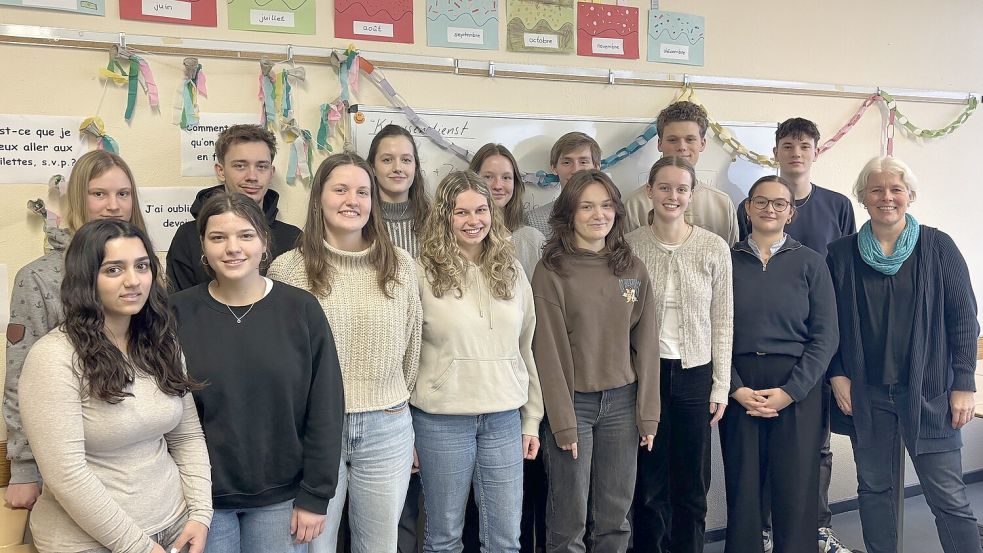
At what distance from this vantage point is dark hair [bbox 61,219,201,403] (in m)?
1.43

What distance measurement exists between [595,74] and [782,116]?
99 centimetres

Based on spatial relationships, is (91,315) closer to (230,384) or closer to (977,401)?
(230,384)

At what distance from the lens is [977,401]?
→ 269 centimetres

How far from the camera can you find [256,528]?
1676mm

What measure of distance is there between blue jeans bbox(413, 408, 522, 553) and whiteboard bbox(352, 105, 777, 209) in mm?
1036

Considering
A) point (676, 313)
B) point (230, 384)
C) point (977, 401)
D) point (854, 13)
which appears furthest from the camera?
point (854, 13)

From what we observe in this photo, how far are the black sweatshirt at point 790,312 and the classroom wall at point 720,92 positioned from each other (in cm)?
93

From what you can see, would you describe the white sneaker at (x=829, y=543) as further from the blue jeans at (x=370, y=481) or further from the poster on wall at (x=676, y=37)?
the poster on wall at (x=676, y=37)

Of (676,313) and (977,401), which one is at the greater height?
(676,313)

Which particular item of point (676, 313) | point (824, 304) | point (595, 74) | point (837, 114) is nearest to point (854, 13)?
point (837, 114)

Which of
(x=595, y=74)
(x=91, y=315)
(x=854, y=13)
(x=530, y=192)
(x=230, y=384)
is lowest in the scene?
(x=230, y=384)

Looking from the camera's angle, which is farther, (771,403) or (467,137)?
(467,137)

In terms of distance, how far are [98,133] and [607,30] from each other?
1.89 m

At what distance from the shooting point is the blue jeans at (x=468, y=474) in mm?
1992
